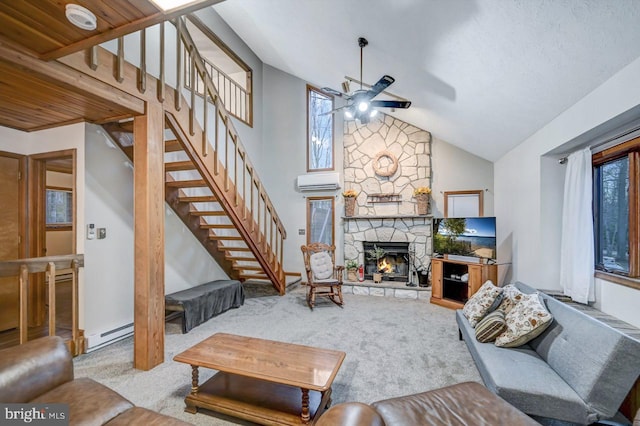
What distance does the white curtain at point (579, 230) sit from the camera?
9.49 ft

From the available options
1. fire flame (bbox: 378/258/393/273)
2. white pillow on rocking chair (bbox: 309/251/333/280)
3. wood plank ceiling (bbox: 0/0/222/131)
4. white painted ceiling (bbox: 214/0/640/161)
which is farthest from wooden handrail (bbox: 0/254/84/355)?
fire flame (bbox: 378/258/393/273)

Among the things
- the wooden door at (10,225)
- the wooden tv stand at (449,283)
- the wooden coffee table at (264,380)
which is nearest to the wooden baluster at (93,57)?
the wooden door at (10,225)

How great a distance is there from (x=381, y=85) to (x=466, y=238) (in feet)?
9.31

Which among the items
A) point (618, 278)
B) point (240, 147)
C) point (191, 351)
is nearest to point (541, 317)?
point (618, 278)

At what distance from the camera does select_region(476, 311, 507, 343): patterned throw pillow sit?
7.68ft

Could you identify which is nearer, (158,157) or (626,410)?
(626,410)

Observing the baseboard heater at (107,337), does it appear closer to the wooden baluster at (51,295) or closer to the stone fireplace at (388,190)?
the wooden baluster at (51,295)

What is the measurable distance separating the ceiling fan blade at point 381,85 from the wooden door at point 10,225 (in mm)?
4129

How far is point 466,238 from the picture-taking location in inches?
179

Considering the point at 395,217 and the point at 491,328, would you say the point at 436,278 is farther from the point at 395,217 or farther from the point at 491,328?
the point at 491,328

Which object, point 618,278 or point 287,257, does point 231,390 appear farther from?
point 287,257

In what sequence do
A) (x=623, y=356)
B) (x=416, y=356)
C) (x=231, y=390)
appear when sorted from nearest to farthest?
(x=623, y=356) < (x=231, y=390) < (x=416, y=356)

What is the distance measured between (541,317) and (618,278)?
3.72 ft

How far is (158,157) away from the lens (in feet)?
8.83
